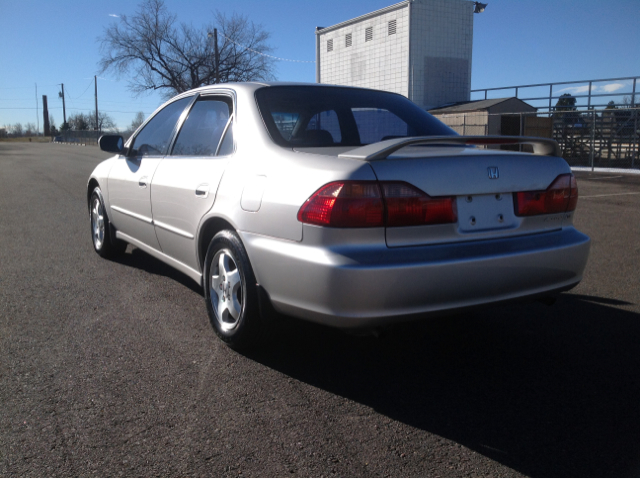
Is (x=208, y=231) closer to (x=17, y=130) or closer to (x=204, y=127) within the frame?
(x=204, y=127)

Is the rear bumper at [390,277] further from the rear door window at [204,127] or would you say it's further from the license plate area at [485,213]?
the rear door window at [204,127]

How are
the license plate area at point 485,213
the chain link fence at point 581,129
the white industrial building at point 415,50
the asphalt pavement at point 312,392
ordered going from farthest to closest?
the white industrial building at point 415,50, the chain link fence at point 581,129, the license plate area at point 485,213, the asphalt pavement at point 312,392

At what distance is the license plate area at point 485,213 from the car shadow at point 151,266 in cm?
250

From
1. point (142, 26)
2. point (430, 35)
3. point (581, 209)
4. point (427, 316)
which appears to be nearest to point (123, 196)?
point (427, 316)

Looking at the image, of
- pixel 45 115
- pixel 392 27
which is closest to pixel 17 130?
pixel 45 115

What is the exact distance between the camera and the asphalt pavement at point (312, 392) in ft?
7.82

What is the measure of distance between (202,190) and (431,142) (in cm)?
147

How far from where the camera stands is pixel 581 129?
23109 millimetres

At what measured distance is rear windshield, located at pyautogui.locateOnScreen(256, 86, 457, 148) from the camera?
142 inches

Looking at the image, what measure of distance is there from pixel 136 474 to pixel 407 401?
1.27 m

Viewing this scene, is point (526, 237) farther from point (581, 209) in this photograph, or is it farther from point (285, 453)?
point (581, 209)

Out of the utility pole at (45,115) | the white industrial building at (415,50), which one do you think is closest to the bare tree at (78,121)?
the utility pole at (45,115)

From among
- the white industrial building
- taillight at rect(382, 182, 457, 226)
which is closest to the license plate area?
taillight at rect(382, 182, 457, 226)

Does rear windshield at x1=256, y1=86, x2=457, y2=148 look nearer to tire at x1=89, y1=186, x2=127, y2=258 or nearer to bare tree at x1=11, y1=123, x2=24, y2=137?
tire at x1=89, y1=186, x2=127, y2=258
